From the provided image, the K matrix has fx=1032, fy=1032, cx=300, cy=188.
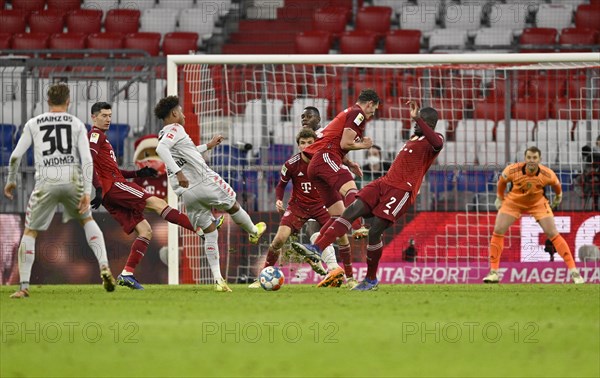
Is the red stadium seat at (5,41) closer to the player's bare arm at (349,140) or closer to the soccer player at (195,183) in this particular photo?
the soccer player at (195,183)

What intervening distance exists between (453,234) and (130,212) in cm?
554

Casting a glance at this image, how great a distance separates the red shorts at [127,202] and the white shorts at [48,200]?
5.77 feet

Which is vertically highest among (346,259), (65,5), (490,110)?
(65,5)

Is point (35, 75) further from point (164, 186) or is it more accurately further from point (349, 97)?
point (349, 97)

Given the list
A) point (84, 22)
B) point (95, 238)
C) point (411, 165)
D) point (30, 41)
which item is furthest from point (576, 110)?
point (30, 41)

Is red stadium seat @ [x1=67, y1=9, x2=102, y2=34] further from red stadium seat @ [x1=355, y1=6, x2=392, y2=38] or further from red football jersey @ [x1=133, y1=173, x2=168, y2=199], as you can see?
red football jersey @ [x1=133, y1=173, x2=168, y2=199]

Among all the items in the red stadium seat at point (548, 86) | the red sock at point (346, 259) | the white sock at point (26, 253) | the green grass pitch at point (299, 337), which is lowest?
the green grass pitch at point (299, 337)

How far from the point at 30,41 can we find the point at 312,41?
5.94 m

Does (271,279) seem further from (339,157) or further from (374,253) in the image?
(339,157)

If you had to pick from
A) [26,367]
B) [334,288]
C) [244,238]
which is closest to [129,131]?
[244,238]

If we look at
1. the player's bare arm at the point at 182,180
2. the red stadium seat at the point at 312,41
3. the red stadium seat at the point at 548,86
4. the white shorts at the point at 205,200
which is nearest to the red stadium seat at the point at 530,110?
the red stadium seat at the point at 548,86

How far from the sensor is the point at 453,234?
1545 centimetres

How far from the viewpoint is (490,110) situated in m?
17.5

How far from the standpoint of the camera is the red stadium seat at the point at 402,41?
20656 mm
